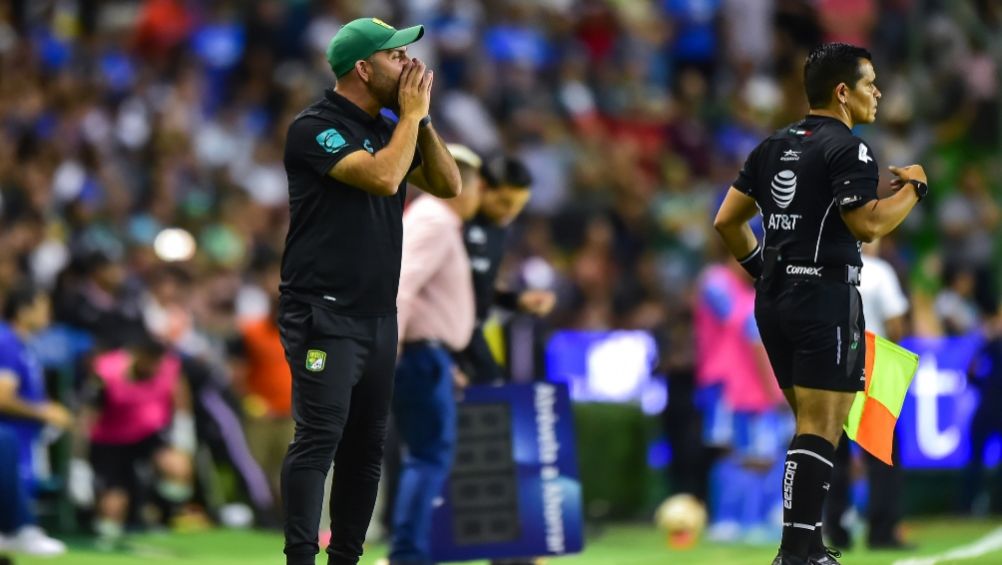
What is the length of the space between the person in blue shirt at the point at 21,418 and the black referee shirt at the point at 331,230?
5.80m

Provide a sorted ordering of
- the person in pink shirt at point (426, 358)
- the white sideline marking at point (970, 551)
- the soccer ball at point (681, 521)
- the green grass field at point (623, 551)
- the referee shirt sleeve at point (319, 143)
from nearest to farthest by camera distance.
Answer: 1. the referee shirt sleeve at point (319, 143)
2. the person in pink shirt at point (426, 358)
3. the white sideline marking at point (970, 551)
4. the green grass field at point (623, 551)
5. the soccer ball at point (681, 521)

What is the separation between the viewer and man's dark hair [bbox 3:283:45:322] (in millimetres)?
13828

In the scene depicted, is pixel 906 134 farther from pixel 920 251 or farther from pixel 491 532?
pixel 491 532

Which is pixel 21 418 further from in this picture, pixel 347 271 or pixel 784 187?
pixel 784 187

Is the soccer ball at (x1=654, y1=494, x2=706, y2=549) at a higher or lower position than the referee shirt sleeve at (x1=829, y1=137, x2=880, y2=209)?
lower

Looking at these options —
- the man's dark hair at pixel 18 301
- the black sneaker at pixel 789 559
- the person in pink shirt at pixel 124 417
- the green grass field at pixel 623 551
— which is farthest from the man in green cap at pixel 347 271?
the person in pink shirt at pixel 124 417

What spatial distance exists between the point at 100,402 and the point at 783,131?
792cm

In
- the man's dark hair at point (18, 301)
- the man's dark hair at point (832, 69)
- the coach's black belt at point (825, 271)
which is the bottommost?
the coach's black belt at point (825, 271)

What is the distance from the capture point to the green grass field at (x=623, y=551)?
456 inches

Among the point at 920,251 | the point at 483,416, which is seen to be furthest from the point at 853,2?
the point at 483,416

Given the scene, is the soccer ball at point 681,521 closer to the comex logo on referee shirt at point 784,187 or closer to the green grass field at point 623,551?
the green grass field at point 623,551

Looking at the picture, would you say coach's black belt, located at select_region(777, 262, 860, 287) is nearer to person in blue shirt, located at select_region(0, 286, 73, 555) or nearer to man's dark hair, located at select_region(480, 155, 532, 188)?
man's dark hair, located at select_region(480, 155, 532, 188)

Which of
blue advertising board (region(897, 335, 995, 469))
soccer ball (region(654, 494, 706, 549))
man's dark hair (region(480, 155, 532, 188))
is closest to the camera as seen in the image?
man's dark hair (region(480, 155, 532, 188))

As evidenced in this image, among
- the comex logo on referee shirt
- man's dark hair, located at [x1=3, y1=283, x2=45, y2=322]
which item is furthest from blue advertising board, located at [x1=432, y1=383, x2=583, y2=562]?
man's dark hair, located at [x1=3, y1=283, x2=45, y2=322]
